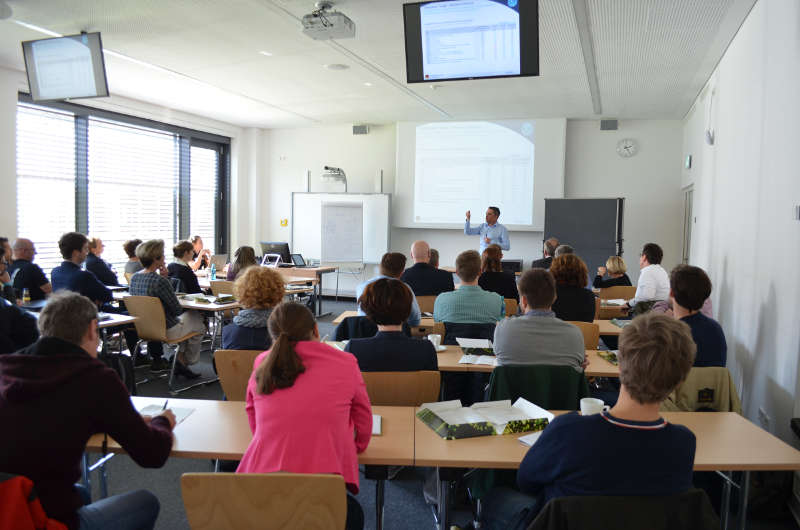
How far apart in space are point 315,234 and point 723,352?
26.5 feet

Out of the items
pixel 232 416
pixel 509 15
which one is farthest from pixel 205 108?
pixel 232 416

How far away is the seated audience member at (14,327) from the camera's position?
10.6ft

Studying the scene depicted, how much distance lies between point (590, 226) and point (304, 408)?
23.9 ft

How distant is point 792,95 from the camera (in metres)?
3.20

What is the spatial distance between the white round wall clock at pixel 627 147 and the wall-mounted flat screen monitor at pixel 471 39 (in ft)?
19.1

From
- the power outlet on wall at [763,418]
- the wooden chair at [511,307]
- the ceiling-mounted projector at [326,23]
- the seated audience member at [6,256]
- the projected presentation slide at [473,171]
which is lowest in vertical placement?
the power outlet on wall at [763,418]

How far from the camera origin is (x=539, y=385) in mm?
2391

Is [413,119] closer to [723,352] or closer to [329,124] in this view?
[329,124]

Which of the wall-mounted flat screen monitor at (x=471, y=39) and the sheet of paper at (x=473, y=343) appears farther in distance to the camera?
the wall-mounted flat screen monitor at (x=471, y=39)

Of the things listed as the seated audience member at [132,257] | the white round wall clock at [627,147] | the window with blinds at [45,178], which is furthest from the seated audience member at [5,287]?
the white round wall clock at [627,147]

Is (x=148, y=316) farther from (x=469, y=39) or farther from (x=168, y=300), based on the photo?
(x=469, y=39)

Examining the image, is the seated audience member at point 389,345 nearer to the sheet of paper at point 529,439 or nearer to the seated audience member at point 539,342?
the seated audience member at point 539,342

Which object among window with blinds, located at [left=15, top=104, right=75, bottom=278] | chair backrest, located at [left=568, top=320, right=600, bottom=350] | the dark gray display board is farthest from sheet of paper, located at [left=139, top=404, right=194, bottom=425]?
the dark gray display board

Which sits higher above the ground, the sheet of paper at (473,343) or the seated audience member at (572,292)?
the seated audience member at (572,292)
